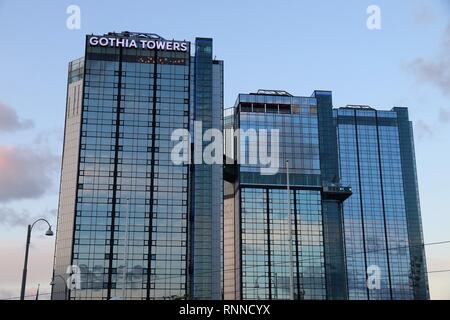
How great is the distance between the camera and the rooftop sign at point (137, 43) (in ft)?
618

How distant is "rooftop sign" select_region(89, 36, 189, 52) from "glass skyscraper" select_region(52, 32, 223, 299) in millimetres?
338

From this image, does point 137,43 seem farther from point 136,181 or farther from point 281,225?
point 281,225

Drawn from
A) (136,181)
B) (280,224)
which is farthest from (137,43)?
(280,224)

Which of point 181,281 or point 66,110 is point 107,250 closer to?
point 181,281

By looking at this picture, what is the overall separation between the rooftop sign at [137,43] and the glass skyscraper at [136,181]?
0.34m

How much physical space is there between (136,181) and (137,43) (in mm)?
48057

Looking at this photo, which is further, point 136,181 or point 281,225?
point 281,225

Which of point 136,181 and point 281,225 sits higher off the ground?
point 136,181

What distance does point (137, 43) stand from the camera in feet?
623

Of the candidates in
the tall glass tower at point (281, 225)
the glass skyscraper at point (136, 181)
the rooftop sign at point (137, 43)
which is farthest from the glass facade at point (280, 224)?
the rooftop sign at point (137, 43)

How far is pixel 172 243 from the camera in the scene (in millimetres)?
172625
